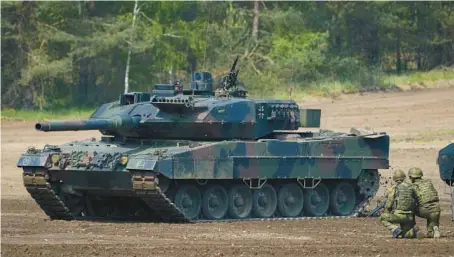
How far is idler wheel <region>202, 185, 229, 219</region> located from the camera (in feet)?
82.1

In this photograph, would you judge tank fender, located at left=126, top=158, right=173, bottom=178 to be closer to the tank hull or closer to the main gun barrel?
the tank hull

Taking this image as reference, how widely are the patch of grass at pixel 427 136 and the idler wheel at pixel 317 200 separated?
34.1 ft

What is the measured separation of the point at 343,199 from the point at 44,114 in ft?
76.8

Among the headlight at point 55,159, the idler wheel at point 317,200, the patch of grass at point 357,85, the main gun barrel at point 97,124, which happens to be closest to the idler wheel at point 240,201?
the idler wheel at point 317,200

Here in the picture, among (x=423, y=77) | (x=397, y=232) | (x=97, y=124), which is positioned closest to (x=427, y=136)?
(x=423, y=77)

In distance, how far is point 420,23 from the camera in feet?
188

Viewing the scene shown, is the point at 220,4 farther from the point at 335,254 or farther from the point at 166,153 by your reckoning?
the point at 335,254

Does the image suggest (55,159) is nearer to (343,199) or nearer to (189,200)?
(189,200)

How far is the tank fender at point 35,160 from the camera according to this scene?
976 inches

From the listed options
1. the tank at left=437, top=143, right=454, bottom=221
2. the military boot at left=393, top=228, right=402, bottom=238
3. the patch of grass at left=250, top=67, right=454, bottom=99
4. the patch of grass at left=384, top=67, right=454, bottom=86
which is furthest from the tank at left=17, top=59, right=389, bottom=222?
the patch of grass at left=384, top=67, right=454, bottom=86

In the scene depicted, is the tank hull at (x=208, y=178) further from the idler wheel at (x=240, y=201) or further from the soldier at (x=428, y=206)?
the soldier at (x=428, y=206)

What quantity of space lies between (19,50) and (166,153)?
92.4 feet

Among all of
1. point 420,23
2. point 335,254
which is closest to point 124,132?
point 335,254

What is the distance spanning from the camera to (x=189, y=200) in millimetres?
24719
